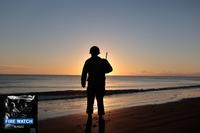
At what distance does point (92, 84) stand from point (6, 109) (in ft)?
12.8

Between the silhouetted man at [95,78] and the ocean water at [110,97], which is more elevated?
the silhouetted man at [95,78]

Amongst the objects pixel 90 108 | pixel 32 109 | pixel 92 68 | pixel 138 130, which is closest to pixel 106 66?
pixel 92 68

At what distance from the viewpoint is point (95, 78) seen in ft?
26.8

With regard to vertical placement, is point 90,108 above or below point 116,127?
above

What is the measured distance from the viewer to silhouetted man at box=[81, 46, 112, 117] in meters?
8.16

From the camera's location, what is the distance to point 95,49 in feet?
27.1

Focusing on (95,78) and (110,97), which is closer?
(95,78)

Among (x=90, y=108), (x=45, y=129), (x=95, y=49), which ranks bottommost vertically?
(x=45, y=129)

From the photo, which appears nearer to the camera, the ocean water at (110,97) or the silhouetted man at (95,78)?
the silhouetted man at (95,78)

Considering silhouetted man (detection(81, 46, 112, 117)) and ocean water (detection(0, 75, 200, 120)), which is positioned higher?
silhouetted man (detection(81, 46, 112, 117))

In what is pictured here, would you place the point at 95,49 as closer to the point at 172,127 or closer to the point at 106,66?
the point at 106,66

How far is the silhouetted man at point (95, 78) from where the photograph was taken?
8156 millimetres

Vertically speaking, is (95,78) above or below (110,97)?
above

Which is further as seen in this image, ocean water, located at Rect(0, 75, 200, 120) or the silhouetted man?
ocean water, located at Rect(0, 75, 200, 120)
